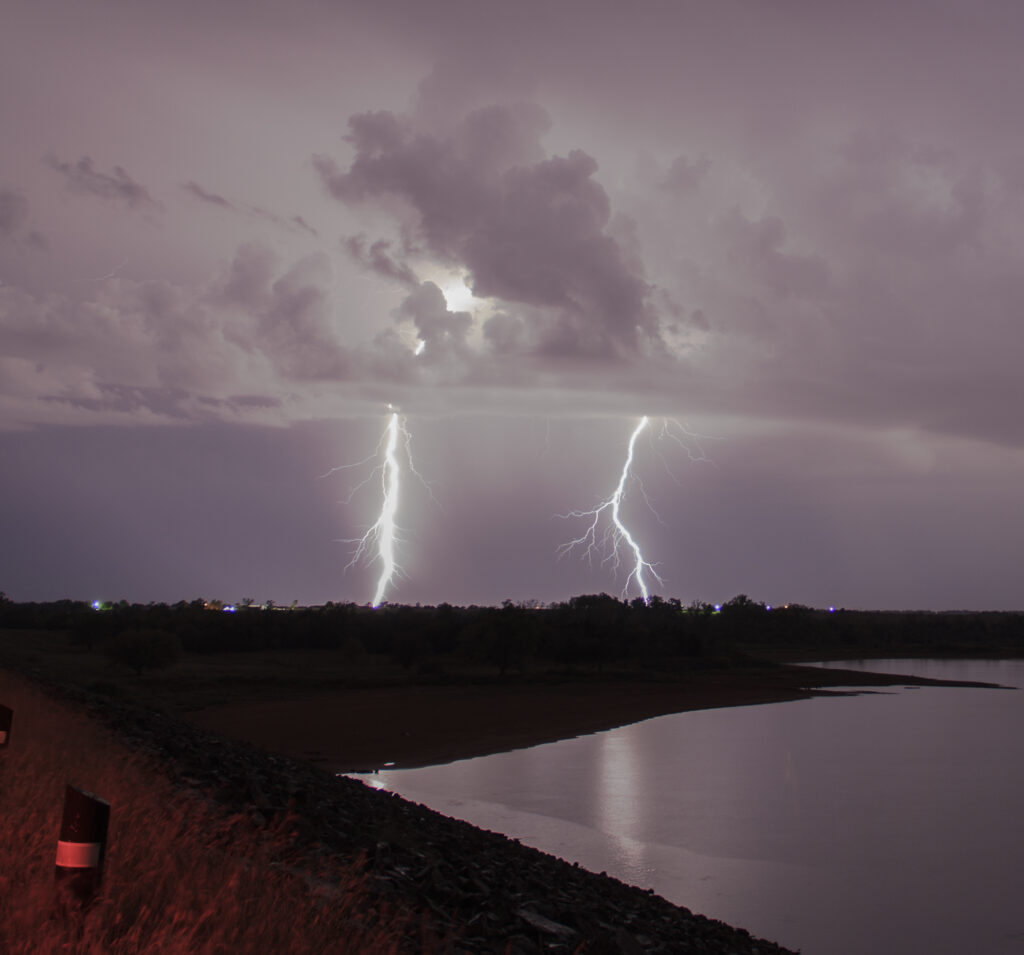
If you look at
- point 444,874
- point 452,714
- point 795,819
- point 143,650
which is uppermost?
point 444,874

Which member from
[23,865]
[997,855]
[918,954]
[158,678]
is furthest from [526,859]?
[158,678]

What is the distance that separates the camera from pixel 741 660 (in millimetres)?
97500

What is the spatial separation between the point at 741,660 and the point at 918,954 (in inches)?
3370

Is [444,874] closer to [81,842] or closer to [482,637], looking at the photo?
[81,842]

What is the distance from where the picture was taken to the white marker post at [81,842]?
3982 millimetres

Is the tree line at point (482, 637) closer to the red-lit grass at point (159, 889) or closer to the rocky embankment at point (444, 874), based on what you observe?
the rocky embankment at point (444, 874)

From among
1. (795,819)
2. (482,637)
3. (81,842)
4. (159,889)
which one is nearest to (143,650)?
(482,637)

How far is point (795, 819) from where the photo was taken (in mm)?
24953

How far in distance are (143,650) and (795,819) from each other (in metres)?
51.3

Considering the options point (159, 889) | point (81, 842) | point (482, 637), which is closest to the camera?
point (81, 842)

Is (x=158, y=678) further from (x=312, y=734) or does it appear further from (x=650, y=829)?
(x=650, y=829)

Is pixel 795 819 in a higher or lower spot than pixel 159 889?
lower

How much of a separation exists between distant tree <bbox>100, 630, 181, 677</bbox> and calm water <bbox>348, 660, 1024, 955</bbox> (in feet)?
118

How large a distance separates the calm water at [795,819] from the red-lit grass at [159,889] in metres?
10.8
